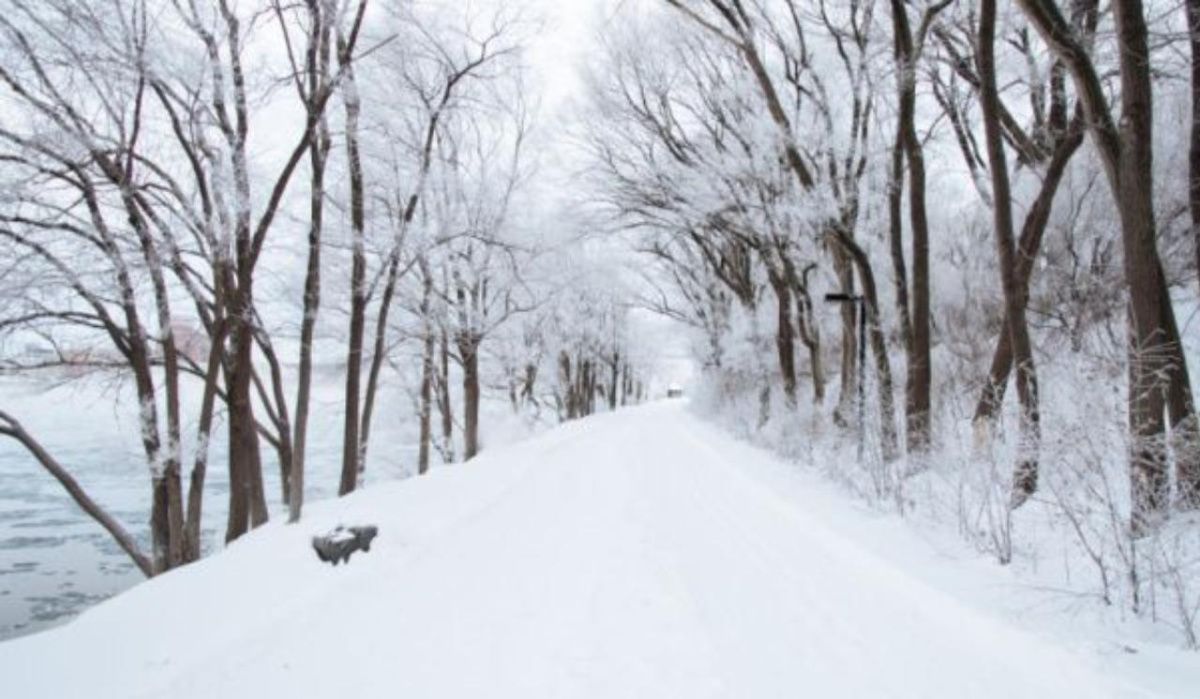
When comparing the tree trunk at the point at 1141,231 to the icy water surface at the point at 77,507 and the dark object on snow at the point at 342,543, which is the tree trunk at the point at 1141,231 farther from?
the icy water surface at the point at 77,507

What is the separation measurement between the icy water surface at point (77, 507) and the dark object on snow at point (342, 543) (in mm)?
7759

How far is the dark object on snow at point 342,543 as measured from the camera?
19.0 feet

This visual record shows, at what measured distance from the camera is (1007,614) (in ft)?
12.5

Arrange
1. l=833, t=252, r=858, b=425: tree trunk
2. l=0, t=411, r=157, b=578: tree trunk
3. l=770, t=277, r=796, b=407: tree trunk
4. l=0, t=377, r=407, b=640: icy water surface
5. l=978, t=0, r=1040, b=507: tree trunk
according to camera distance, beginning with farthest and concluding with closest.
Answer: l=770, t=277, r=796, b=407: tree trunk, l=833, t=252, r=858, b=425: tree trunk, l=0, t=377, r=407, b=640: icy water surface, l=0, t=411, r=157, b=578: tree trunk, l=978, t=0, r=1040, b=507: tree trunk

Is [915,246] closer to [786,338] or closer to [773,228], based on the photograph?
[773,228]

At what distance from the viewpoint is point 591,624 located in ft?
13.1

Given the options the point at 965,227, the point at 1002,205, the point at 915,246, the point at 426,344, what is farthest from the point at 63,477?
the point at 965,227

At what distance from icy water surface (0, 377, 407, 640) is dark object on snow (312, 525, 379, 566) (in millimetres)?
7759

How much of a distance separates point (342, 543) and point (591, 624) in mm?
2896

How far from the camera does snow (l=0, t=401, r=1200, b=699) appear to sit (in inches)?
127

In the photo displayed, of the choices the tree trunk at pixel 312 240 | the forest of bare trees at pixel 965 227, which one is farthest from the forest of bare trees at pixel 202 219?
the forest of bare trees at pixel 965 227

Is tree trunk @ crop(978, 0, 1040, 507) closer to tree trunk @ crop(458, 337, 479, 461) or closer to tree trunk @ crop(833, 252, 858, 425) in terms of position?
tree trunk @ crop(833, 252, 858, 425)

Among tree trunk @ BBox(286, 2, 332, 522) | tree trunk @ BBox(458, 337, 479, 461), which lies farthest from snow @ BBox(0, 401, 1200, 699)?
tree trunk @ BBox(458, 337, 479, 461)

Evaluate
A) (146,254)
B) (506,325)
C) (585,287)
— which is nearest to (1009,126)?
(146,254)
